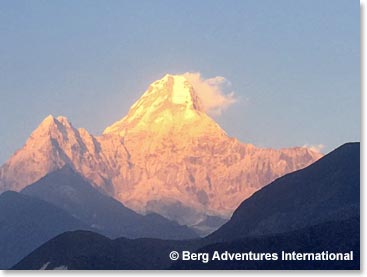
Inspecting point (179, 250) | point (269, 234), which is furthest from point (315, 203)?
point (269, 234)

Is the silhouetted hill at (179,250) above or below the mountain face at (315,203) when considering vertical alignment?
below

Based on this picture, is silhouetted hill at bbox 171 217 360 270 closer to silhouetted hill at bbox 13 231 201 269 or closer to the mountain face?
silhouetted hill at bbox 13 231 201 269

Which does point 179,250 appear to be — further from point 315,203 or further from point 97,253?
point 315,203

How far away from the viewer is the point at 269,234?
14162cm

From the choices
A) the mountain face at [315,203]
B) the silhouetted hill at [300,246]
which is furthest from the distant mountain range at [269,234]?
the silhouetted hill at [300,246]

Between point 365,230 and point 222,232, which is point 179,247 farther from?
point 365,230

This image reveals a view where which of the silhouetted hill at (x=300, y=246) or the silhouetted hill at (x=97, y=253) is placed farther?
the silhouetted hill at (x=97, y=253)

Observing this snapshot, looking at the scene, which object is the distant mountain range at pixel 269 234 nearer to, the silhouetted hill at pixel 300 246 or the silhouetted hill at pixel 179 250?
the silhouetted hill at pixel 179 250

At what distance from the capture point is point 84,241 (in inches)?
6531

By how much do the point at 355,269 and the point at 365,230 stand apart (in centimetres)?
332

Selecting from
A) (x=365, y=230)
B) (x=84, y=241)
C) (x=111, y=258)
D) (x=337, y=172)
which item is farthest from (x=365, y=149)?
(x=337, y=172)

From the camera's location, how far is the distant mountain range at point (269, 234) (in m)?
115

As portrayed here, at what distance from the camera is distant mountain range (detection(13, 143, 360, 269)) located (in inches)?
4518

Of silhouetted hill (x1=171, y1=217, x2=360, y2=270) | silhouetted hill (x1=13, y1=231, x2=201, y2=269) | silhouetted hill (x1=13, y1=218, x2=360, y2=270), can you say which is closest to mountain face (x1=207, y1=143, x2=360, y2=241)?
silhouetted hill (x1=13, y1=218, x2=360, y2=270)
